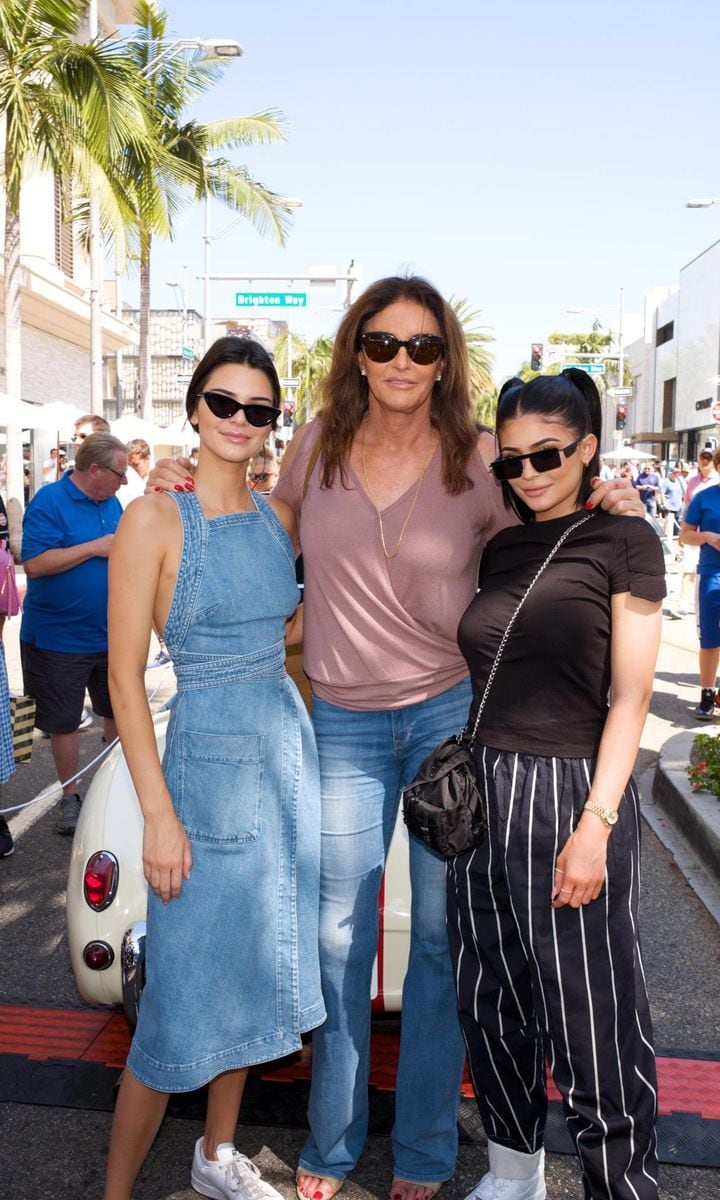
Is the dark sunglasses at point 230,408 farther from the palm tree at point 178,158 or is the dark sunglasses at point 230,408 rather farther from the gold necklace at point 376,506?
the palm tree at point 178,158

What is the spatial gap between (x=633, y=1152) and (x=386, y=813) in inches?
36.0

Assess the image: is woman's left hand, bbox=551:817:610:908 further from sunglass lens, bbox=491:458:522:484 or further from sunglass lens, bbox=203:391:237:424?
sunglass lens, bbox=203:391:237:424

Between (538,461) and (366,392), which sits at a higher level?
(366,392)

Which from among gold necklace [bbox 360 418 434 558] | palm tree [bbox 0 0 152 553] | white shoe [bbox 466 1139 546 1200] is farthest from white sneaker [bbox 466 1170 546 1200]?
palm tree [bbox 0 0 152 553]

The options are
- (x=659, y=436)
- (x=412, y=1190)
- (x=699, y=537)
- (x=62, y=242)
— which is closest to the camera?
(x=412, y=1190)

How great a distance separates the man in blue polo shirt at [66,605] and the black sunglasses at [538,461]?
364 centimetres

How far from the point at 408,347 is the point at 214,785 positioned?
112 centimetres

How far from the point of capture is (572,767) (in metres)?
2.28

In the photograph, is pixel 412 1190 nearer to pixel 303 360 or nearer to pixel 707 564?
pixel 707 564

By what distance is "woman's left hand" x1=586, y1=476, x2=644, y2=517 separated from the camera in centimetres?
232

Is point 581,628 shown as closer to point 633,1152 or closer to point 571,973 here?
point 571,973

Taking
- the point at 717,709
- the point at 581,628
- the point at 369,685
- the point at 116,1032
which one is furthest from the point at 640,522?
the point at 717,709

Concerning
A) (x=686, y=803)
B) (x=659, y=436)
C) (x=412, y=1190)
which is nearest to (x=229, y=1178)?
(x=412, y=1190)

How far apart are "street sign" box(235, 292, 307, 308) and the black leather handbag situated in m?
24.2
